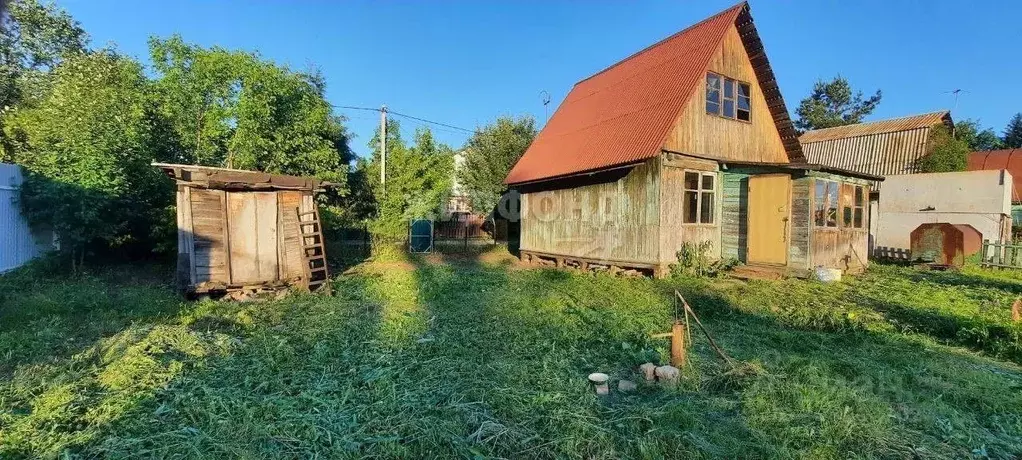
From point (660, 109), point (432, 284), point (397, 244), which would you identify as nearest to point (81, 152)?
point (432, 284)

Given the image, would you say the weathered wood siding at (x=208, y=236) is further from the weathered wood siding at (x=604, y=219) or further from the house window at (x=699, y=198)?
the house window at (x=699, y=198)

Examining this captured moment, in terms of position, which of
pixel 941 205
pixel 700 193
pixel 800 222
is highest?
pixel 700 193

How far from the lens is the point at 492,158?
23.9 m

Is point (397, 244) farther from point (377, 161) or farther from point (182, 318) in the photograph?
point (182, 318)

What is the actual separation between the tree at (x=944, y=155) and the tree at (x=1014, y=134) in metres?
19.0

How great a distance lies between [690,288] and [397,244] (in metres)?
11.6

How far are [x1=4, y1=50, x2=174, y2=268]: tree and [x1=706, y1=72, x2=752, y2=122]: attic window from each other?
1414 cm

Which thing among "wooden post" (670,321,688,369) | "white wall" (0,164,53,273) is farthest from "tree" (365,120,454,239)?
"wooden post" (670,321,688,369)

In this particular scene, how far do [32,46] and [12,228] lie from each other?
13.6m

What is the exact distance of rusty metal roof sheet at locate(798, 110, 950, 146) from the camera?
70.5 ft

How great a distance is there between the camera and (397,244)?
18281 mm

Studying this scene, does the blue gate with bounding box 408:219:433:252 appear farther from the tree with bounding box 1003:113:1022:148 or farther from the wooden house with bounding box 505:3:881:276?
the tree with bounding box 1003:113:1022:148

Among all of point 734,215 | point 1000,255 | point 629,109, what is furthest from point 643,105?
point 1000,255

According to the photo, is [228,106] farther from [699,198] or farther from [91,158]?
[699,198]
